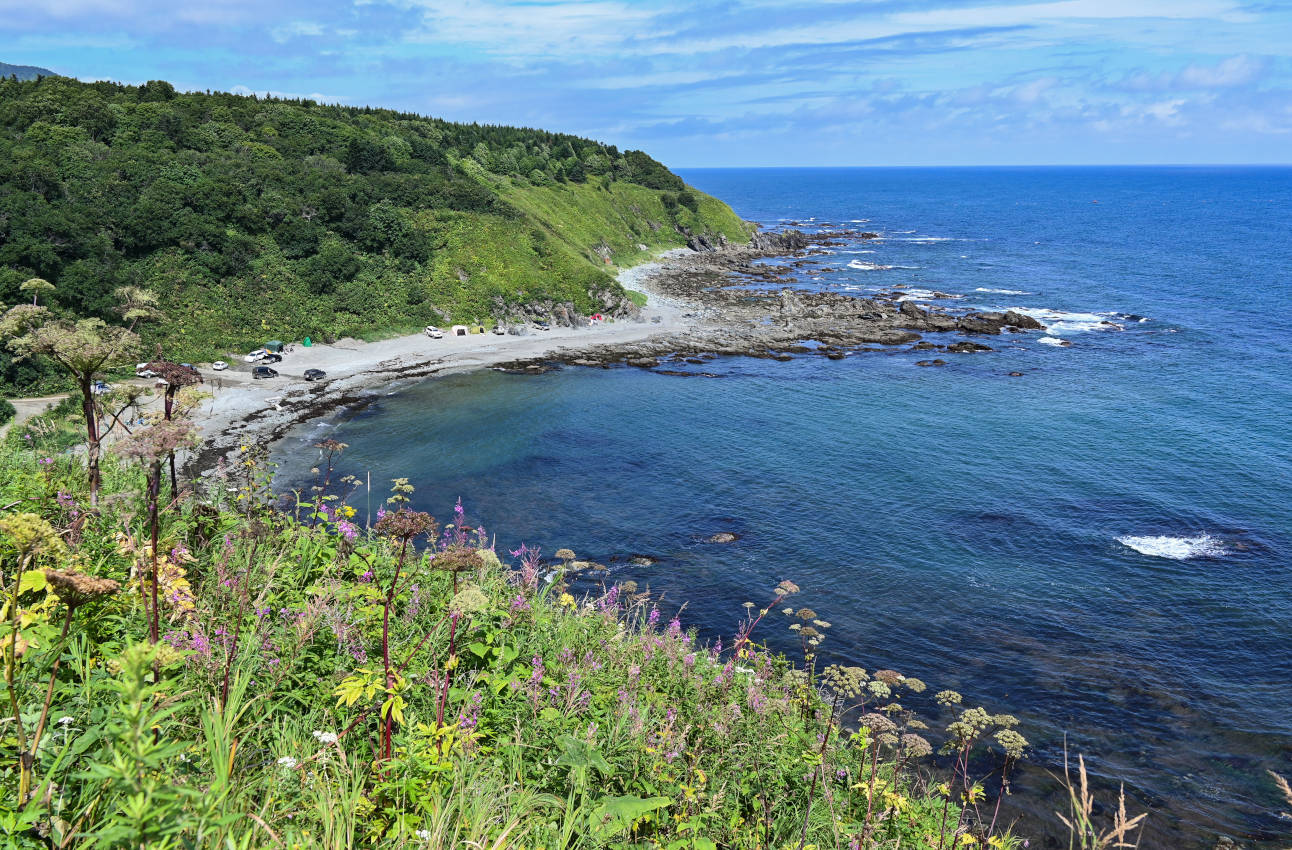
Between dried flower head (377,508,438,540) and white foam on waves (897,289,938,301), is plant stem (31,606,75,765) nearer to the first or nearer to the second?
dried flower head (377,508,438,540)

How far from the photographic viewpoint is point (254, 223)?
207 ft

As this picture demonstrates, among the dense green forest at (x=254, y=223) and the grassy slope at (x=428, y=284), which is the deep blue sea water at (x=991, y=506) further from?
the dense green forest at (x=254, y=223)

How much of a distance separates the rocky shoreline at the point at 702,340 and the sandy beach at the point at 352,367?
130 mm

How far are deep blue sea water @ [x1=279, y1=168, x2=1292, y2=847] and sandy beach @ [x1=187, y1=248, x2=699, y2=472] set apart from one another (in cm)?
285

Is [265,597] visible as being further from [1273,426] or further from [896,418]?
[1273,426]

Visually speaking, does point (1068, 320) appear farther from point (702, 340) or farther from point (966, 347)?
point (702, 340)

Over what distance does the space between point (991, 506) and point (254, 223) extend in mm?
62549

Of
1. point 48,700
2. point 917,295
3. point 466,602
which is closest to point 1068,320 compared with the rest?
point 917,295

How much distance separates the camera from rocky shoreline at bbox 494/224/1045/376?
63.9 meters

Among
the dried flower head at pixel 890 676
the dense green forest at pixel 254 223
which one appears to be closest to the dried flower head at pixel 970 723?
the dried flower head at pixel 890 676

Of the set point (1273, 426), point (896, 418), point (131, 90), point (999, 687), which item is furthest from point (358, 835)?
point (131, 90)

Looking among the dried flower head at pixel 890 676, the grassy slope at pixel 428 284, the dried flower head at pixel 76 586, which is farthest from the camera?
the grassy slope at pixel 428 284

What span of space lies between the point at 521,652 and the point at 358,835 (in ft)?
8.90

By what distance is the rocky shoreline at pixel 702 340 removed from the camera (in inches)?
1779
